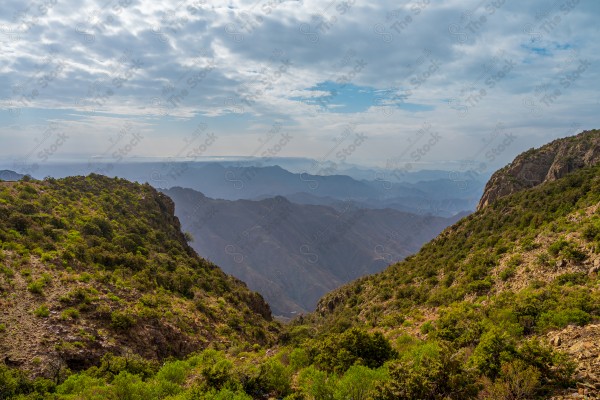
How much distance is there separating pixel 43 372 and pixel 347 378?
1683cm

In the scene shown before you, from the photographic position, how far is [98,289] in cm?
2611

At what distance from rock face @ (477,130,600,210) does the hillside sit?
128ft

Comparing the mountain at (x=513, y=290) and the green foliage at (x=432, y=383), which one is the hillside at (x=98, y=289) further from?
the green foliage at (x=432, y=383)

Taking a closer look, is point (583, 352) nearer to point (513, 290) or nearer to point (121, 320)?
point (513, 290)

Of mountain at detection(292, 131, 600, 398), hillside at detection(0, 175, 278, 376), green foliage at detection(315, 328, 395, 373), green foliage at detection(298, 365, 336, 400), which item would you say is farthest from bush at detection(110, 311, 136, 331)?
green foliage at detection(298, 365, 336, 400)

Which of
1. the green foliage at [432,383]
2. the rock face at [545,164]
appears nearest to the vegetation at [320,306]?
the green foliage at [432,383]

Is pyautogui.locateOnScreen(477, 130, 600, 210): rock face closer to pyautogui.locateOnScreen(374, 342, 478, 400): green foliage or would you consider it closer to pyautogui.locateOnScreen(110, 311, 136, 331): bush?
pyautogui.locateOnScreen(374, 342, 478, 400): green foliage

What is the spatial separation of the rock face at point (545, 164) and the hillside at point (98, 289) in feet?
128

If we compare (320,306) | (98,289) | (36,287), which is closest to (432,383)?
(36,287)

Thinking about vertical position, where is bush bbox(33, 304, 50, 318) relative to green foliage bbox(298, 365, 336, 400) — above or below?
below

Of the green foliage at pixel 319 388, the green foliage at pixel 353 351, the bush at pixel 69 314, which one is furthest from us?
the bush at pixel 69 314

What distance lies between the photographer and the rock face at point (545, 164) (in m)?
43.6

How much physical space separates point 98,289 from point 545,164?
196 feet

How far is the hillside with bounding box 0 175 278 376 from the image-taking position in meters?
19.8
